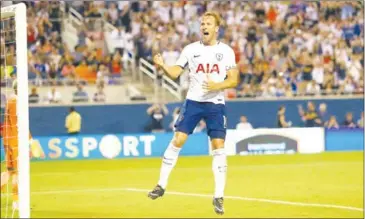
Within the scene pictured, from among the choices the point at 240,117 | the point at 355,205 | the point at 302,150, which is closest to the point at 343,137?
the point at 302,150

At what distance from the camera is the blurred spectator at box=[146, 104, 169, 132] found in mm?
34844

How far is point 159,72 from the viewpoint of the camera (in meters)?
36.5

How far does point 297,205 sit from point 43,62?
51.4ft

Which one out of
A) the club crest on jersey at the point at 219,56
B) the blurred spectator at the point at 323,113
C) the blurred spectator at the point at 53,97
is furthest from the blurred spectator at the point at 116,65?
the club crest on jersey at the point at 219,56

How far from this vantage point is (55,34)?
3506 centimetres

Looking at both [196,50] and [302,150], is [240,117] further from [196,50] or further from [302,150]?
[196,50]

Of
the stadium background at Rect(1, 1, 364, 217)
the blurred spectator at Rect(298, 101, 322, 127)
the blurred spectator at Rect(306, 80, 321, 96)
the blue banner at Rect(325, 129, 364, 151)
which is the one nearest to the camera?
the stadium background at Rect(1, 1, 364, 217)

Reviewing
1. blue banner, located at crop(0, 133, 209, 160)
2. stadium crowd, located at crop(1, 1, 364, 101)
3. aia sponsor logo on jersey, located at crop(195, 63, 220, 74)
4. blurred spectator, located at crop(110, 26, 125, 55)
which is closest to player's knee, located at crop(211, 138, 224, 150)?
aia sponsor logo on jersey, located at crop(195, 63, 220, 74)

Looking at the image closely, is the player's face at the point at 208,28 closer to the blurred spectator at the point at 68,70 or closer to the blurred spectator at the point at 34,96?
the blurred spectator at the point at 34,96

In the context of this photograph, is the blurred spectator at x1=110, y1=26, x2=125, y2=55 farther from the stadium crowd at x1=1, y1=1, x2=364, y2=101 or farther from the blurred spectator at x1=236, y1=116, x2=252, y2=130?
the blurred spectator at x1=236, y1=116, x2=252, y2=130

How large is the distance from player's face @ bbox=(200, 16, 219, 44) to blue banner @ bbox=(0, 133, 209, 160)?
70.0ft

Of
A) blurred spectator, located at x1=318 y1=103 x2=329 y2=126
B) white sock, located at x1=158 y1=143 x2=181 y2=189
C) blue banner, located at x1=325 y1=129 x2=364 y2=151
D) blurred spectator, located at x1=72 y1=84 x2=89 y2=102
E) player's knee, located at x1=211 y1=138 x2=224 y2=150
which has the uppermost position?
blurred spectator, located at x1=72 y1=84 x2=89 y2=102

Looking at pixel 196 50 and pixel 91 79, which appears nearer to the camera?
pixel 196 50

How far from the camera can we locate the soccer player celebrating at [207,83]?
11.3 meters
